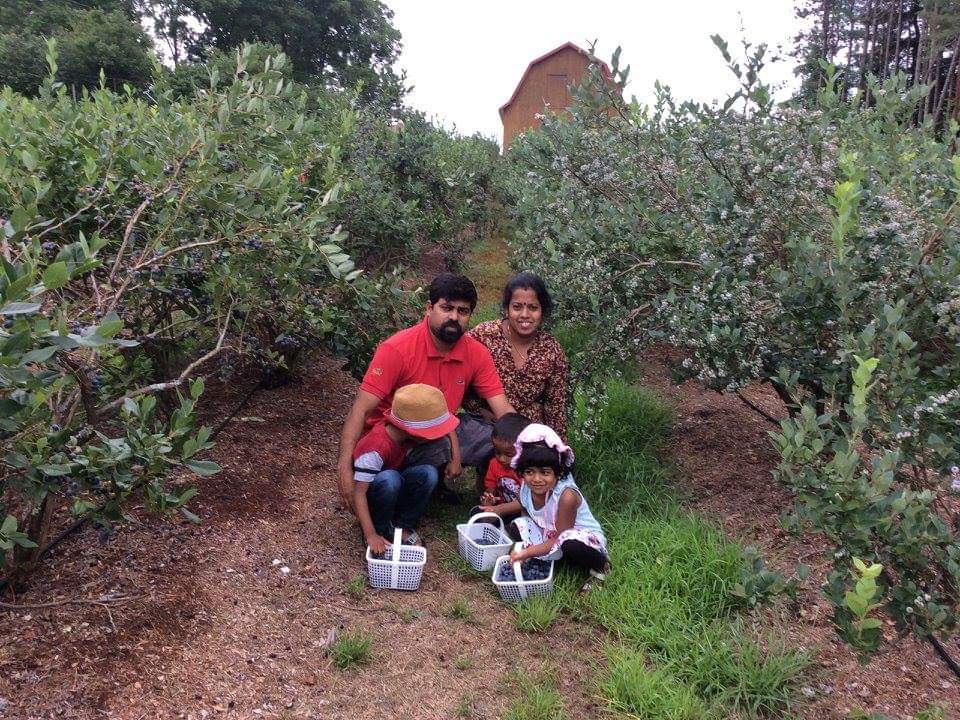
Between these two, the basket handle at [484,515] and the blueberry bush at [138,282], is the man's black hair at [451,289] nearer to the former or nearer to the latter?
the blueberry bush at [138,282]

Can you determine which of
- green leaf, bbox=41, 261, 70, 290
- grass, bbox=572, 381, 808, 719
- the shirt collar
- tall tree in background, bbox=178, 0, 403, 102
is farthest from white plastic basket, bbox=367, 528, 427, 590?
tall tree in background, bbox=178, 0, 403, 102

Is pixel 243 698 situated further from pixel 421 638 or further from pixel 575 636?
pixel 575 636

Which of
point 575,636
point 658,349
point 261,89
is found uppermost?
point 261,89

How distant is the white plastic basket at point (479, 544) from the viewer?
129 inches

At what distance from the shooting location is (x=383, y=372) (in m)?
3.38

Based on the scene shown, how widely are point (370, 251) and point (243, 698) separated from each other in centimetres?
460

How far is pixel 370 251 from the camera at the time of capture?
256 inches

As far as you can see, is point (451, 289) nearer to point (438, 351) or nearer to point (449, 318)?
point (449, 318)

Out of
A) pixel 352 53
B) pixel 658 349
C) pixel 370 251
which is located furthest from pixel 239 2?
pixel 658 349

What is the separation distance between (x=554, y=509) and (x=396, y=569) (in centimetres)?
72

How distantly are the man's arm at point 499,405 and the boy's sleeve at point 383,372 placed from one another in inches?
19.3

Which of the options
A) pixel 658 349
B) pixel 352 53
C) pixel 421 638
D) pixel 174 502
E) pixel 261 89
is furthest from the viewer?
pixel 352 53

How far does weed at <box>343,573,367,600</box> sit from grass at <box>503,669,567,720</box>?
77cm

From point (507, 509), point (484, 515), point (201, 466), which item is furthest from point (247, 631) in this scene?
point (507, 509)
